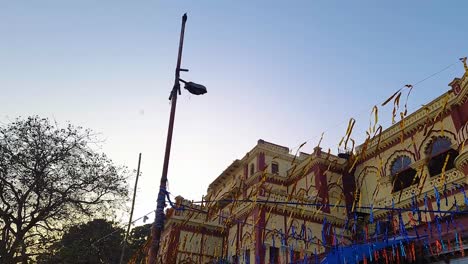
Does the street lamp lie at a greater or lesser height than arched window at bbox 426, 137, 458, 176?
lesser

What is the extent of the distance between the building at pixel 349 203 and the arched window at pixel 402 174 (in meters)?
0.07

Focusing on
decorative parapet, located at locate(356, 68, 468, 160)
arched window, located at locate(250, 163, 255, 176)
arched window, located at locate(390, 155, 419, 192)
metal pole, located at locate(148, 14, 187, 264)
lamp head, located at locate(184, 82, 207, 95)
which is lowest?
metal pole, located at locate(148, 14, 187, 264)

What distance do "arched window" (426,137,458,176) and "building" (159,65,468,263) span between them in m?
0.06

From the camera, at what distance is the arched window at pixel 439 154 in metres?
20.0

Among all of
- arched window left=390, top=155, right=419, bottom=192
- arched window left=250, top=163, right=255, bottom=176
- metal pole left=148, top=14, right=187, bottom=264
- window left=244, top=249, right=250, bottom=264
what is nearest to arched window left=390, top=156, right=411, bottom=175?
arched window left=390, top=155, right=419, bottom=192

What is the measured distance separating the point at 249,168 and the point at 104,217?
13.7 m

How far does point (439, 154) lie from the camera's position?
20344 millimetres

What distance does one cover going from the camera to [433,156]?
20641 mm

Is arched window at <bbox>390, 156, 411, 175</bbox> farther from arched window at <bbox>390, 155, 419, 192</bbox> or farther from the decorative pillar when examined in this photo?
the decorative pillar

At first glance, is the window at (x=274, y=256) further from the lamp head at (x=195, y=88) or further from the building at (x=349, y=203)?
the lamp head at (x=195, y=88)

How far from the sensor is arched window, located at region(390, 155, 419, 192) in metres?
22.1

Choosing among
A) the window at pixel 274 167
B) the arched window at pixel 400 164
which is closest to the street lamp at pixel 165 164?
the arched window at pixel 400 164

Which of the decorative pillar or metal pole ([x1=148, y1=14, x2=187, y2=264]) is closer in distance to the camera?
metal pole ([x1=148, y1=14, x2=187, y2=264])

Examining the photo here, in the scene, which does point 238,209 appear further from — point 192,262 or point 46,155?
point 46,155
